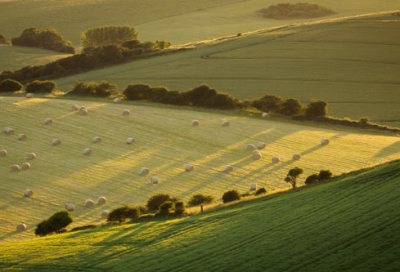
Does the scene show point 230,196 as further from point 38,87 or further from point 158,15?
point 158,15

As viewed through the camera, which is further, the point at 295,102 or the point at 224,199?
the point at 295,102

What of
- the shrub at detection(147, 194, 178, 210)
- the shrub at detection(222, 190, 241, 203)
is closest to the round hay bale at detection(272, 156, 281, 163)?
the shrub at detection(222, 190, 241, 203)

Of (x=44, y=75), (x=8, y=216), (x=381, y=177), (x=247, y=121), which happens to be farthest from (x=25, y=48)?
(x=381, y=177)

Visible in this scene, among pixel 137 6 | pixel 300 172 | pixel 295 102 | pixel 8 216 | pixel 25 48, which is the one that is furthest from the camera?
pixel 137 6

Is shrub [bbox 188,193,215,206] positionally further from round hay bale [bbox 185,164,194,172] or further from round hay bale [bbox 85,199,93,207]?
round hay bale [bbox 85,199,93,207]

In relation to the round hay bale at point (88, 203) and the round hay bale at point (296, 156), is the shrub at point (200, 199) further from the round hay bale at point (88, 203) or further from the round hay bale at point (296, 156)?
the round hay bale at point (296, 156)

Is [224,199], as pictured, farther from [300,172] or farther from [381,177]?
[381,177]
